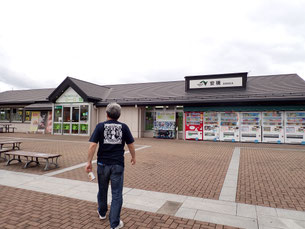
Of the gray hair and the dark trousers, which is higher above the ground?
the gray hair

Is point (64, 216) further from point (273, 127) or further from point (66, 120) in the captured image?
point (66, 120)

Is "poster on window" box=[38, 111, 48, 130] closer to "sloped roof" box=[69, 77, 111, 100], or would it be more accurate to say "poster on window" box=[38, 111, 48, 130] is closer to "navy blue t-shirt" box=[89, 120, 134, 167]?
"sloped roof" box=[69, 77, 111, 100]

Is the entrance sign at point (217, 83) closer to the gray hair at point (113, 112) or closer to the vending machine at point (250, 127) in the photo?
the vending machine at point (250, 127)

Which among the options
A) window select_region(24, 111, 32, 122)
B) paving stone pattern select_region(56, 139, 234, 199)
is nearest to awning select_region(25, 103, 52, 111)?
window select_region(24, 111, 32, 122)

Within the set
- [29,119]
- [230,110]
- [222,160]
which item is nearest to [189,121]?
[230,110]

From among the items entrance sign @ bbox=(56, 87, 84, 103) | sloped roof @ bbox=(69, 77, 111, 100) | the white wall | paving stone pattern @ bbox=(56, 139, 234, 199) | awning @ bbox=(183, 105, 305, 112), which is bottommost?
paving stone pattern @ bbox=(56, 139, 234, 199)

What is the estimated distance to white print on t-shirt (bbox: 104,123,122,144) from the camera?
10.2 ft

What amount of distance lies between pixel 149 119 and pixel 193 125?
4.13 metres

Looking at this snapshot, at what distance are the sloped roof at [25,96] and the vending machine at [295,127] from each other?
2284 cm

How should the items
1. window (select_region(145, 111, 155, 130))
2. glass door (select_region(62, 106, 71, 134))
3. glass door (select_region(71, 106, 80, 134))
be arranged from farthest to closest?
glass door (select_region(62, 106, 71, 134)), glass door (select_region(71, 106, 80, 134)), window (select_region(145, 111, 155, 130))

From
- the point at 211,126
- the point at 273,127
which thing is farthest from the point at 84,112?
the point at 273,127

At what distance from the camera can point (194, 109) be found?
53.6 feet

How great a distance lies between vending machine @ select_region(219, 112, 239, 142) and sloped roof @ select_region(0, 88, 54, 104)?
1856 cm

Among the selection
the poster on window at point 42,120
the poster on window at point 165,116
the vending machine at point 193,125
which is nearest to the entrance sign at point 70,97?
the poster on window at point 42,120
